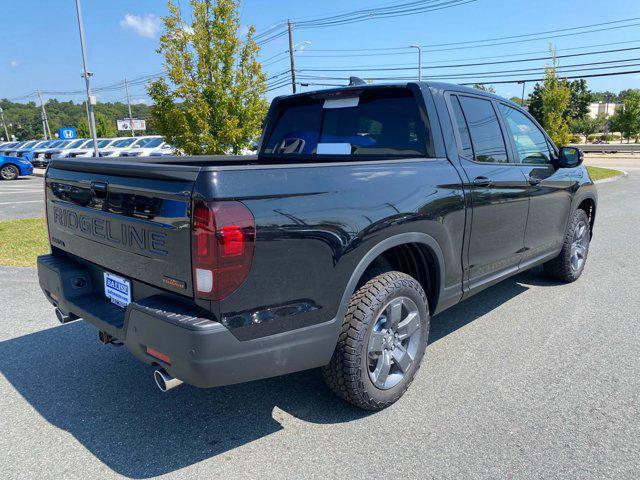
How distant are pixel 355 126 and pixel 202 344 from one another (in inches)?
84.0

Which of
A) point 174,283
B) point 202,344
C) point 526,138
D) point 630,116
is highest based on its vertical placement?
point 630,116

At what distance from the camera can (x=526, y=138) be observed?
438 centimetres

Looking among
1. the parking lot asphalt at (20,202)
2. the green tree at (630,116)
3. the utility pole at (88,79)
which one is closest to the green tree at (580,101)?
the green tree at (630,116)

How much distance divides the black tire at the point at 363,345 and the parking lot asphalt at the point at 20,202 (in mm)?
10069

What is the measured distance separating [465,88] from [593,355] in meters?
2.20

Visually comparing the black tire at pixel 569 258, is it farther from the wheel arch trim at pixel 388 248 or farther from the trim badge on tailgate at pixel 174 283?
the trim badge on tailgate at pixel 174 283

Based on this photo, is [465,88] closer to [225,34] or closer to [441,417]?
[441,417]

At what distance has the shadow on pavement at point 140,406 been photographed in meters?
2.59

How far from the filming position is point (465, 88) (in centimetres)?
371

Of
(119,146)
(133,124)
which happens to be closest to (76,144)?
(119,146)

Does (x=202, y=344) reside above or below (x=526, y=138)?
below

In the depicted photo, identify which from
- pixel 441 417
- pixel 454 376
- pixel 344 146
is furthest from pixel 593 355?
pixel 344 146

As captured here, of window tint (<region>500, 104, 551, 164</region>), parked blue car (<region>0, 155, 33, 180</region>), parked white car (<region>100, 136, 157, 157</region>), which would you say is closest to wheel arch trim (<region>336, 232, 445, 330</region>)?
window tint (<region>500, 104, 551, 164</region>)

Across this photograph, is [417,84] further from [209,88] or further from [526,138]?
[209,88]
